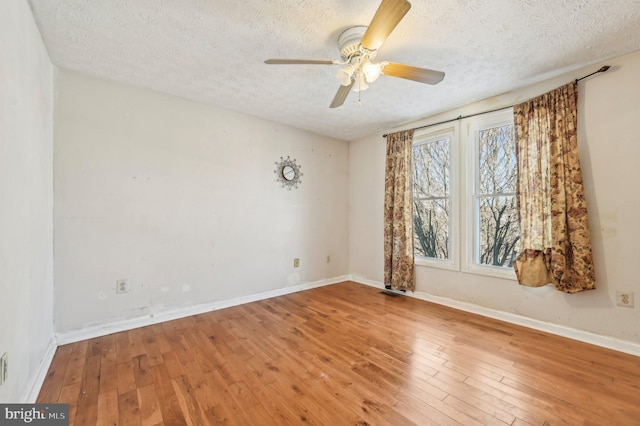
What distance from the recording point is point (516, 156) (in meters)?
→ 2.73

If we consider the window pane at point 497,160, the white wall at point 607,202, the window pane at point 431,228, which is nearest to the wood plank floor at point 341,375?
the white wall at point 607,202

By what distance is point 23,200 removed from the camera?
150 centimetres

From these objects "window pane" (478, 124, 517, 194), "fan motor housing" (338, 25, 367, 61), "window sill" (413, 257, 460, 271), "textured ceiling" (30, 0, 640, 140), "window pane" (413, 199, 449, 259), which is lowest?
"window sill" (413, 257, 460, 271)

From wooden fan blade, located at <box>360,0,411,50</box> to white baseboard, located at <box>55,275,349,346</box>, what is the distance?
9.95 ft

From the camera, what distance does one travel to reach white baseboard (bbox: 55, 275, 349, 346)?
2.32 metres

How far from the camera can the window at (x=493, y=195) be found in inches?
113

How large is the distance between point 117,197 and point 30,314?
4.03 feet

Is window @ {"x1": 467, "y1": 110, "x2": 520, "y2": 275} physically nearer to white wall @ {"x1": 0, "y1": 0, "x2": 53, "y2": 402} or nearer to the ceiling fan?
the ceiling fan

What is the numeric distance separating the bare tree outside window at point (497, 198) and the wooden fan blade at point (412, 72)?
1611 mm

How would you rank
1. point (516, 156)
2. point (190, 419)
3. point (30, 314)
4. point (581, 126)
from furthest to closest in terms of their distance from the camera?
1. point (516, 156)
2. point (581, 126)
3. point (30, 314)
4. point (190, 419)

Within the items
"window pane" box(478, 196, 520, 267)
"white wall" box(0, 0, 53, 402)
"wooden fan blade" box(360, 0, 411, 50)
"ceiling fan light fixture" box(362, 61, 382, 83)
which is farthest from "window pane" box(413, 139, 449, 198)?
"white wall" box(0, 0, 53, 402)

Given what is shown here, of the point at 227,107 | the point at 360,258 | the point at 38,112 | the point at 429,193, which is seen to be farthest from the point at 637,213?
the point at 38,112

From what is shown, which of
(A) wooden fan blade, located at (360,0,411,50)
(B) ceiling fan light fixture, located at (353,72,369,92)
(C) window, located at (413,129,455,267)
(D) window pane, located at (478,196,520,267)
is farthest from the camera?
(C) window, located at (413,129,455,267)

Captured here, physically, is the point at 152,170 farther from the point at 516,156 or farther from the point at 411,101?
the point at 516,156
